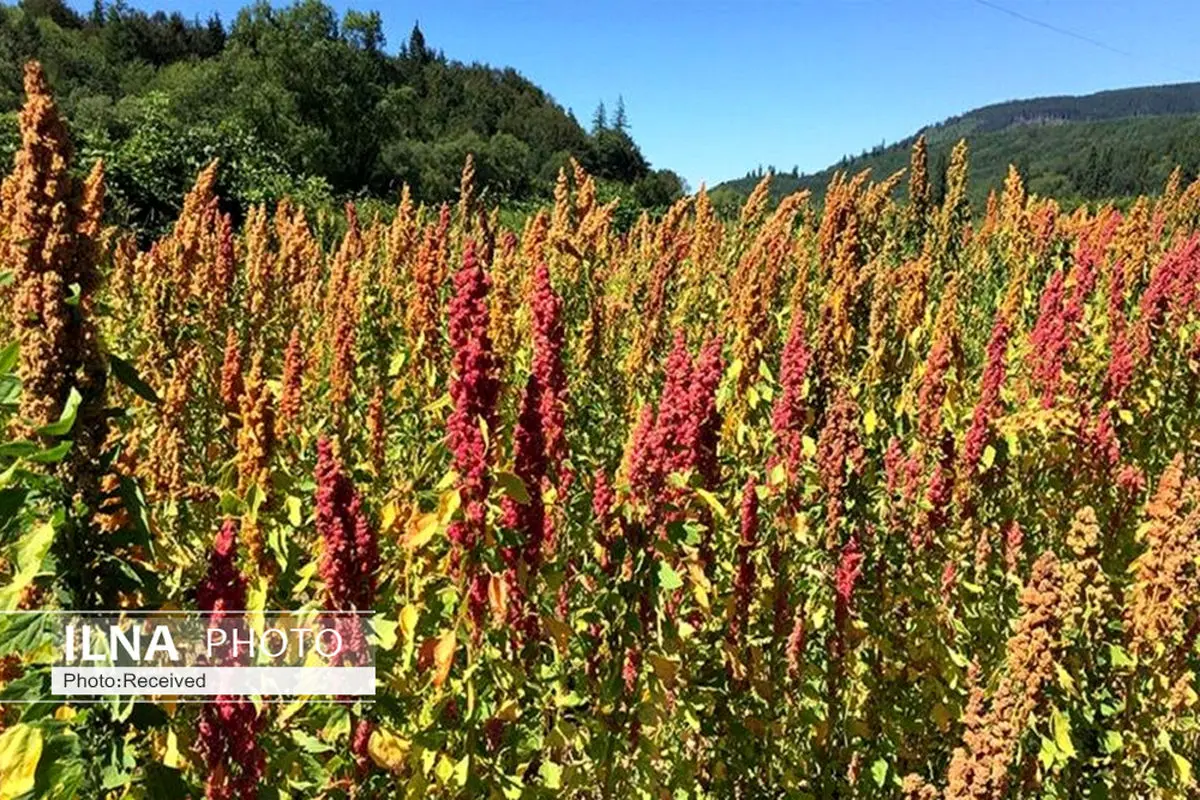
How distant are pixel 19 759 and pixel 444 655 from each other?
0.79 metres

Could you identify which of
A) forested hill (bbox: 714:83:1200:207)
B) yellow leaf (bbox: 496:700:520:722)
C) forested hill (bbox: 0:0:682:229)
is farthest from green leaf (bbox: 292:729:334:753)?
forested hill (bbox: 714:83:1200:207)

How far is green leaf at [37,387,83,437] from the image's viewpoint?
1.20m

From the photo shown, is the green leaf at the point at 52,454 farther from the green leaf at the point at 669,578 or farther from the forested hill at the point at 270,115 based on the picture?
the forested hill at the point at 270,115

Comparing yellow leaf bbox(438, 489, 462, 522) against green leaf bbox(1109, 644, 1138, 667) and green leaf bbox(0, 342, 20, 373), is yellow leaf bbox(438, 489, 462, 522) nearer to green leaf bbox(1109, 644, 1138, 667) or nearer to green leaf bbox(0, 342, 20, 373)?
green leaf bbox(0, 342, 20, 373)

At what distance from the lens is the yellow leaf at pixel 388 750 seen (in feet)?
6.11

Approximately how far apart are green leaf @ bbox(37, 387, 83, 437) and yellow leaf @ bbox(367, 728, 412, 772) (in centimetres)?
102

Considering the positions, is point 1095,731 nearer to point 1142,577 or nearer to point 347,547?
point 1142,577

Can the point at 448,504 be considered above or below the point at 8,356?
below

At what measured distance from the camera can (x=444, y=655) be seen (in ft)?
6.00

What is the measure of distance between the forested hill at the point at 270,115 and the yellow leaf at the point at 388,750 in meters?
7.74

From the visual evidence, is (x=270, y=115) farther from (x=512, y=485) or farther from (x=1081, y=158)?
(x=1081, y=158)

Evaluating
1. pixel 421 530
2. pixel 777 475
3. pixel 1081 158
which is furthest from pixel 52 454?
pixel 1081 158

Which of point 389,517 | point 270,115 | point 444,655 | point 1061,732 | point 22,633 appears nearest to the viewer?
point 22,633

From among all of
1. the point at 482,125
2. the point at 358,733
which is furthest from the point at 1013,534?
the point at 482,125
